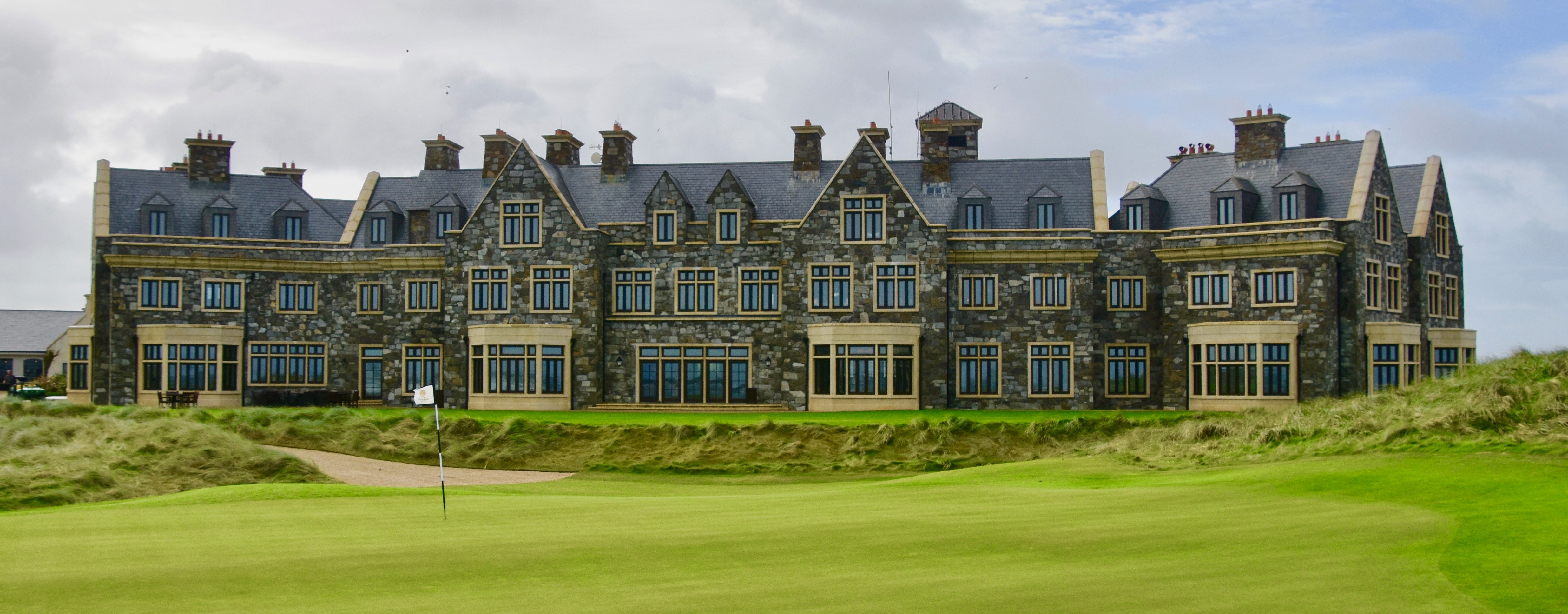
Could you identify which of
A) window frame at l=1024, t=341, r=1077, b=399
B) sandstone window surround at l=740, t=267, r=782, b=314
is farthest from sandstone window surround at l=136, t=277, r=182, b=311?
window frame at l=1024, t=341, r=1077, b=399

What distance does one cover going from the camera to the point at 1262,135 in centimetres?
4456

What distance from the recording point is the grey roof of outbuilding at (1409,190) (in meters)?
45.6

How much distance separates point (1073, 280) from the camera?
144 ft

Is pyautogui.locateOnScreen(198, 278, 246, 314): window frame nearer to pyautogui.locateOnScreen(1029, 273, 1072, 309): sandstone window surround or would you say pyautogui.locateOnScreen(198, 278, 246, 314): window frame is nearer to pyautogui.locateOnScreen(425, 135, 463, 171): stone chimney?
pyautogui.locateOnScreen(425, 135, 463, 171): stone chimney

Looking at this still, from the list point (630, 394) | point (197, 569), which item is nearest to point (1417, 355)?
point (630, 394)

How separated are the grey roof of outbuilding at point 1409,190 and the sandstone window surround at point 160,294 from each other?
146 feet

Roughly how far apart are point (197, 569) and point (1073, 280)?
117 feet

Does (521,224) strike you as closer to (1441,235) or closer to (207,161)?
(207,161)

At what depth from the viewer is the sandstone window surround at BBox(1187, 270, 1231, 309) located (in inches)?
1660

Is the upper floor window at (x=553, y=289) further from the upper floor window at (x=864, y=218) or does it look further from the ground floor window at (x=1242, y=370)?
the ground floor window at (x=1242, y=370)

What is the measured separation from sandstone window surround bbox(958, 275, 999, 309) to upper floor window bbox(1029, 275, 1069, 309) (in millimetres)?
1234

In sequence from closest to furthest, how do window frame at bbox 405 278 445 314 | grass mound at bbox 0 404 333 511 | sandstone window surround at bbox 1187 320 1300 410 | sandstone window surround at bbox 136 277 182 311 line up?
1. grass mound at bbox 0 404 333 511
2. sandstone window surround at bbox 1187 320 1300 410
3. sandstone window surround at bbox 136 277 182 311
4. window frame at bbox 405 278 445 314

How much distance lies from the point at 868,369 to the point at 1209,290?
11.6 metres

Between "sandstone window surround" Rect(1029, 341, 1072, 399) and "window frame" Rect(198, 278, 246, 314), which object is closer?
"sandstone window surround" Rect(1029, 341, 1072, 399)
